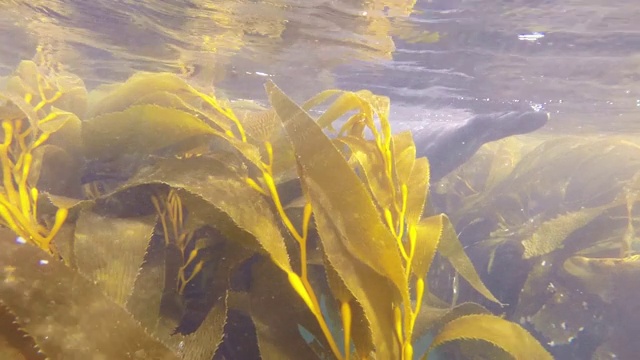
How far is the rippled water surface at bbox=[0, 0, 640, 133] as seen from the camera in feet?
25.5

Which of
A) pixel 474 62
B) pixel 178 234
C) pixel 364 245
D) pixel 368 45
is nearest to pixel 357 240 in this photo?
pixel 364 245

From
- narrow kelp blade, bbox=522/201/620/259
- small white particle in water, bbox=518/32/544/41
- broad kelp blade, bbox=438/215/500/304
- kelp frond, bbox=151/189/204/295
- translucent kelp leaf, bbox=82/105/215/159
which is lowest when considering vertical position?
narrow kelp blade, bbox=522/201/620/259

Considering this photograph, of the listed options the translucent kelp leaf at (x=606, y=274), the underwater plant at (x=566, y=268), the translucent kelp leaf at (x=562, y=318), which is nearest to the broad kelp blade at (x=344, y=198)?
the underwater plant at (x=566, y=268)

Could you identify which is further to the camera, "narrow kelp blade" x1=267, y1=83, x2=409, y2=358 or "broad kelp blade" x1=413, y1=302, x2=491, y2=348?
"broad kelp blade" x1=413, y1=302, x2=491, y2=348

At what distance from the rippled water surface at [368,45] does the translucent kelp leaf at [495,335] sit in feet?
20.5

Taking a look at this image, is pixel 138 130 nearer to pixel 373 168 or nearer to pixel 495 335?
pixel 373 168


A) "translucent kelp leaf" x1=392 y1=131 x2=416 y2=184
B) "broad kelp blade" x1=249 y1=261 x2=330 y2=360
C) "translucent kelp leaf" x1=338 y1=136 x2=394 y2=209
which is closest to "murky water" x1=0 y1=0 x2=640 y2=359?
"translucent kelp leaf" x1=392 y1=131 x2=416 y2=184

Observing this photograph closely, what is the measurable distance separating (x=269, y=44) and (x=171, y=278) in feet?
26.6

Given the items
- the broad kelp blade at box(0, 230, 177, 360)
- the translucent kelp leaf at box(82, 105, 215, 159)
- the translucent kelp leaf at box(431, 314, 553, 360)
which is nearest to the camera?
the broad kelp blade at box(0, 230, 177, 360)

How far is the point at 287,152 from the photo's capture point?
8.81 feet

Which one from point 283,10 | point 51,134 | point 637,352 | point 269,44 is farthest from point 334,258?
point 269,44

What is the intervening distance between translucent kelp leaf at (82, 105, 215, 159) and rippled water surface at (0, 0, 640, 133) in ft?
18.4

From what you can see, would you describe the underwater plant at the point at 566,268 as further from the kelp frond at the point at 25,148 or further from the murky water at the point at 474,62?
the kelp frond at the point at 25,148

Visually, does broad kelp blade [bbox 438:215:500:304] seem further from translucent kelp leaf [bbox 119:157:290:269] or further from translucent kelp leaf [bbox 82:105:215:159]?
translucent kelp leaf [bbox 82:105:215:159]
